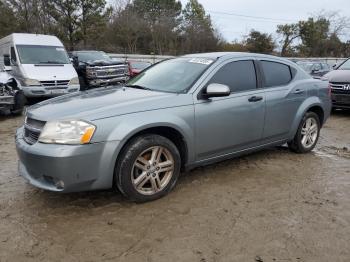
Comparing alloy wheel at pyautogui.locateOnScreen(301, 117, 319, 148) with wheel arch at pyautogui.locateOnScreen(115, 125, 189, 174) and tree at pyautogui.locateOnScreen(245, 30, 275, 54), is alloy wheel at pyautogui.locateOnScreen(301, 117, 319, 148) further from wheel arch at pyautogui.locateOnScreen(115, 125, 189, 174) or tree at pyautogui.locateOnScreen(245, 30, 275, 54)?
tree at pyautogui.locateOnScreen(245, 30, 275, 54)

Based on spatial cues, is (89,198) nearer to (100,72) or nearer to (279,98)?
(279,98)

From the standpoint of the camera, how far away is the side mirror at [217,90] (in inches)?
168

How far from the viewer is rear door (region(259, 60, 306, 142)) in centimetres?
511

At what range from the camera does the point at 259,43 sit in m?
43.2

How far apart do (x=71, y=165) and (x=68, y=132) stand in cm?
32

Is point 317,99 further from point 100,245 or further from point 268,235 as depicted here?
point 100,245

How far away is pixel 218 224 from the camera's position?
140 inches

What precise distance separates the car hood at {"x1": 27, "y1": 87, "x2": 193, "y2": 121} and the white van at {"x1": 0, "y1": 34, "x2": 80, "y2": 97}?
7.02 meters

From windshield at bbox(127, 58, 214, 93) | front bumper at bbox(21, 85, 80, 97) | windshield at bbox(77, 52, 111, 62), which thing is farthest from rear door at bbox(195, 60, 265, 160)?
windshield at bbox(77, 52, 111, 62)

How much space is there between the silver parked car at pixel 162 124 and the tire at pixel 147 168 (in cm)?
1

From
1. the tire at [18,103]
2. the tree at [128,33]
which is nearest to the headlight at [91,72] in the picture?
the tire at [18,103]

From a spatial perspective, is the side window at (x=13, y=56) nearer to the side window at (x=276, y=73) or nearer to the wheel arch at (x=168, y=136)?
the side window at (x=276, y=73)

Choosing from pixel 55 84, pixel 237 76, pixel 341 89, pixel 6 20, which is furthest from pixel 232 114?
pixel 6 20

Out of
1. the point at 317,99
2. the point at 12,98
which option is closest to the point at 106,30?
the point at 12,98
